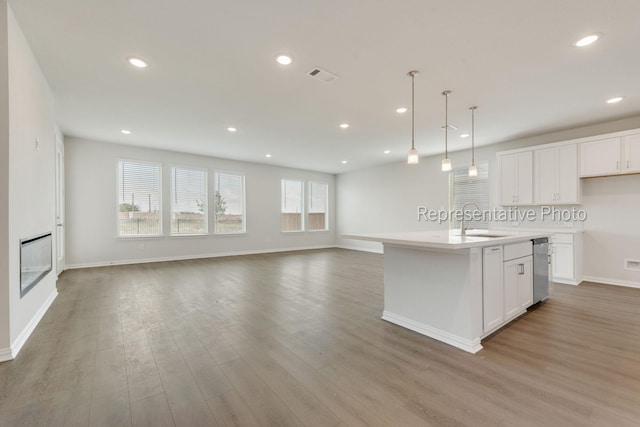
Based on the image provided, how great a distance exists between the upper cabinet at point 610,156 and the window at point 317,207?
705 centimetres

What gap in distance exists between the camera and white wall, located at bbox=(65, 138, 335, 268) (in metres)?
6.06

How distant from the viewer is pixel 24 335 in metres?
2.60

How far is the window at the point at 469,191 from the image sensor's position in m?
6.38

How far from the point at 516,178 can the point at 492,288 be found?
385cm

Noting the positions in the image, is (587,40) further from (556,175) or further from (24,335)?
(24,335)

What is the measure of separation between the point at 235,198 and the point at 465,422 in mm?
7654

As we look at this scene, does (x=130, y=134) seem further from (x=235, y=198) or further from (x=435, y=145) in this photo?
(x=435, y=145)

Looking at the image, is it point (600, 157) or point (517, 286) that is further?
point (600, 157)

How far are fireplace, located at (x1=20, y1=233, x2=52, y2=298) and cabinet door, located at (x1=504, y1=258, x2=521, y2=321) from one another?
472 centimetres

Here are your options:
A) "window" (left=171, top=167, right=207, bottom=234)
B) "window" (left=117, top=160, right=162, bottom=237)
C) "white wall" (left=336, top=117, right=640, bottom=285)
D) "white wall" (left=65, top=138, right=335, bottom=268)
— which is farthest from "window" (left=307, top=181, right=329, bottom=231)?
"window" (left=117, top=160, right=162, bottom=237)

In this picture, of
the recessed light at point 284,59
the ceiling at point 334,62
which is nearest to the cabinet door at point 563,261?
the ceiling at point 334,62

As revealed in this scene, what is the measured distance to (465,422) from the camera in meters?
1.58

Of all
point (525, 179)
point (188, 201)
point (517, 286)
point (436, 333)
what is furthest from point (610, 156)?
point (188, 201)

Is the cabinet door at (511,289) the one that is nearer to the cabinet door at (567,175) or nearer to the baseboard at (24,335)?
the cabinet door at (567,175)
